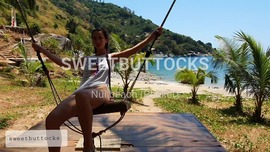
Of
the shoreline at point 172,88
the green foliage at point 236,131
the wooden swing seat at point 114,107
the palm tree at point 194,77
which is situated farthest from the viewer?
the shoreline at point 172,88

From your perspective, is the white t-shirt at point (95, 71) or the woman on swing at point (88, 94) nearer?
the woman on swing at point (88, 94)

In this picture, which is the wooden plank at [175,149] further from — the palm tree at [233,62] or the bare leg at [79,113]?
the palm tree at [233,62]

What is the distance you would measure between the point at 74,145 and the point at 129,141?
1.93ft

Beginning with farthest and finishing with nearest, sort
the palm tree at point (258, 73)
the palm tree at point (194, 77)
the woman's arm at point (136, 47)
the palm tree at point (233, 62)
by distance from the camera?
1. the palm tree at point (194, 77)
2. the palm tree at point (233, 62)
3. the palm tree at point (258, 73)
4. the woman's arm at point (136, 47)

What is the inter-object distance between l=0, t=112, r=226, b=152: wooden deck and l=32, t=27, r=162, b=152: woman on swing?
0.67m

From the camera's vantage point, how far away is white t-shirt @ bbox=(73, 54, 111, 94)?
2.80m

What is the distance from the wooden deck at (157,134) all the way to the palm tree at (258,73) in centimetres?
429

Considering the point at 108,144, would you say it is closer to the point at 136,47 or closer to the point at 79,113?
the point at 79,113

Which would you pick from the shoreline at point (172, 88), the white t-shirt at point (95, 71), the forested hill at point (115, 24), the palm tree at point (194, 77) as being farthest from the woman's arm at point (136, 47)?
the forested hill at point (115, 24)

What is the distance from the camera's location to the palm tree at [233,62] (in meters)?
8.99

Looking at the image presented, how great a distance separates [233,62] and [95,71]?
6897 millimetres

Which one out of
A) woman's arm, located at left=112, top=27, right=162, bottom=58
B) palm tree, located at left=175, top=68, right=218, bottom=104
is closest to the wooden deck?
woman's arm, located at left=112, top=27, right=162, bottom=58

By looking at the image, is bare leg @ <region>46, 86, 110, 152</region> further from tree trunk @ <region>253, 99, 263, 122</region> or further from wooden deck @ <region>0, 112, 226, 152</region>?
tree trunk @ <region>253, 99, 263, 122</region>

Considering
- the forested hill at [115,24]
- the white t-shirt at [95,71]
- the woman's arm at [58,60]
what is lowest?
the white t-shirt at [95,71]
